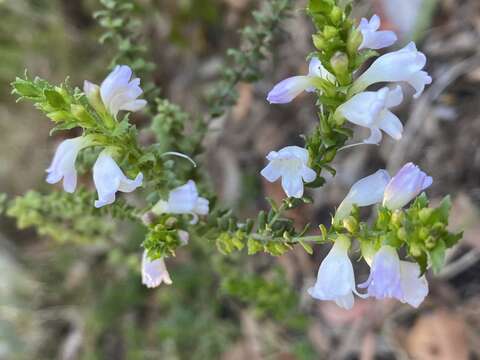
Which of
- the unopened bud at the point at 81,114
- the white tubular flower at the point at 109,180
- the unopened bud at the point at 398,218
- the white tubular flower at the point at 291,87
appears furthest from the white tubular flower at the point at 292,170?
the unopened bud at the point at 81,114

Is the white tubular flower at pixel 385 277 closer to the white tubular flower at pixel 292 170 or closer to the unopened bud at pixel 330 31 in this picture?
the white tubular flower at pixel 292 170

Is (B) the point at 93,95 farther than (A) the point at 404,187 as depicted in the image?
Yes

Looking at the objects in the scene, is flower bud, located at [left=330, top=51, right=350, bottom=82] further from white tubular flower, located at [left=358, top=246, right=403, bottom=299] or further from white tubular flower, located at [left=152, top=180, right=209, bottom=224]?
white tubular flower, located at [left=152, top=180, right=209, bottom=224]

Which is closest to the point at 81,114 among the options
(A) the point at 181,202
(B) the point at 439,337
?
(A) the point at 181,202

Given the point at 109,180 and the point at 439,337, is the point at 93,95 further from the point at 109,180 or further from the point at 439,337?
the point at 439,337

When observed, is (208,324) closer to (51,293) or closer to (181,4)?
(51,293)

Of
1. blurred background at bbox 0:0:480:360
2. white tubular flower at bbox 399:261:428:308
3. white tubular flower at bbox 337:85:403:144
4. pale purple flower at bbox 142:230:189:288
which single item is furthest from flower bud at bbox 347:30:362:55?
blurred background at bbox 0:0:480:360
